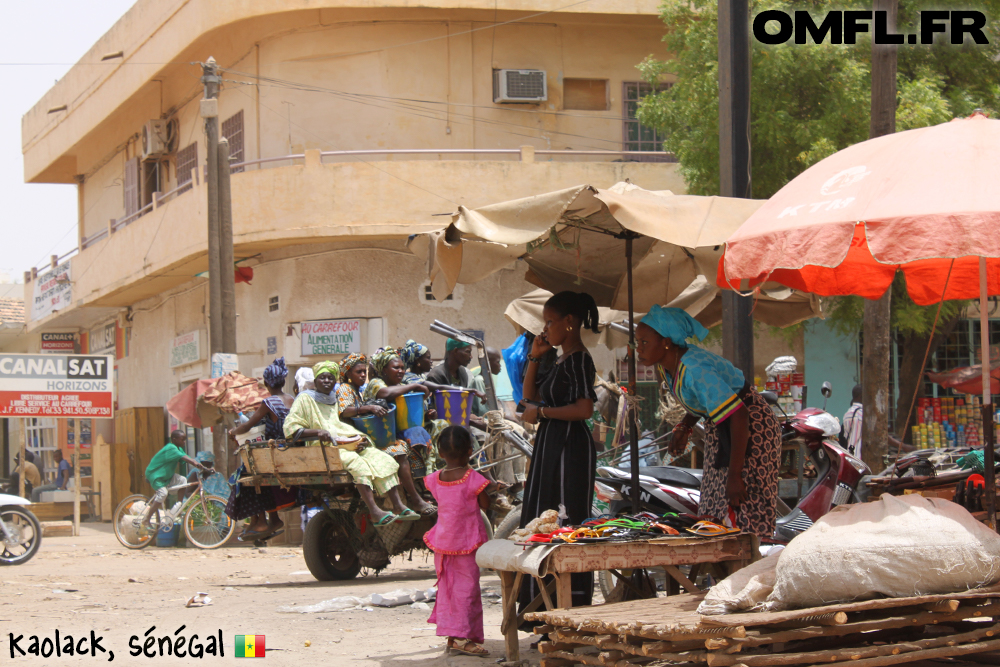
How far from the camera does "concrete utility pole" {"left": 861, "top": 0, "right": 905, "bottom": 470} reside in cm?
910

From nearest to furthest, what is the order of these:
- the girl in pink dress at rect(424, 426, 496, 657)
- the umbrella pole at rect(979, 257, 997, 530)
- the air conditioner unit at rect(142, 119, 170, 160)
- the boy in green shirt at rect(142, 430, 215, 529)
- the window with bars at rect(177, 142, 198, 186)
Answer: the umbrella pole at rect(979, 257, 997, 530) → the girl in pink dress at rect(424, 426, 496, 657) → the boy in green shirt at rect(142, 430, 215, 529) → the window with bars at rect(177, 142, 198, 186) → the air conditioner unit at rect(142, 119, 170, 160)

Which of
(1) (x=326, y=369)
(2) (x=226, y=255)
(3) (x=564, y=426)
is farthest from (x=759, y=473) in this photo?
(2) (x=226, y=255)

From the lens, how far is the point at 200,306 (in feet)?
68.6

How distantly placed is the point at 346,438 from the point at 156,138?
15212 millimetres

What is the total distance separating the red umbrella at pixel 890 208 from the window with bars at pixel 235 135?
15.3 m

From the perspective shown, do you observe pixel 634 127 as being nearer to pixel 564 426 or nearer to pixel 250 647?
pixel 564 426

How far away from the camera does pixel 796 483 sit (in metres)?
8.52

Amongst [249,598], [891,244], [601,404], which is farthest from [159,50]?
[891,244]

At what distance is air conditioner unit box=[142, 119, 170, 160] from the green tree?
37.8 feet

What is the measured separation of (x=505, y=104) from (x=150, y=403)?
35.5 ft

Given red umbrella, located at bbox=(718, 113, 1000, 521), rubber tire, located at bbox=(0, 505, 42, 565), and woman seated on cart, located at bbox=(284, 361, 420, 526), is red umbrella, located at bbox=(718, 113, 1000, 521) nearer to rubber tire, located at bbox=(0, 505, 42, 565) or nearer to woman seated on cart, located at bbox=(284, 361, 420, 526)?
woman seated on cart, located at bbox=(284, 361, 420, 526)

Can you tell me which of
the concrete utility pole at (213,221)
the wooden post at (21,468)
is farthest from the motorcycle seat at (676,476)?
the wooden post at (21,468)

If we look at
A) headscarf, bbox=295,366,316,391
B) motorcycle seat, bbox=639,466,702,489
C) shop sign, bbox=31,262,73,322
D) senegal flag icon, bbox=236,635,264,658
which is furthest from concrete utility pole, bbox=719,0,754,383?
shop sign, bbox=31,262,73,322

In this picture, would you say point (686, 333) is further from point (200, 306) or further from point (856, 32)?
point (200, 306)
